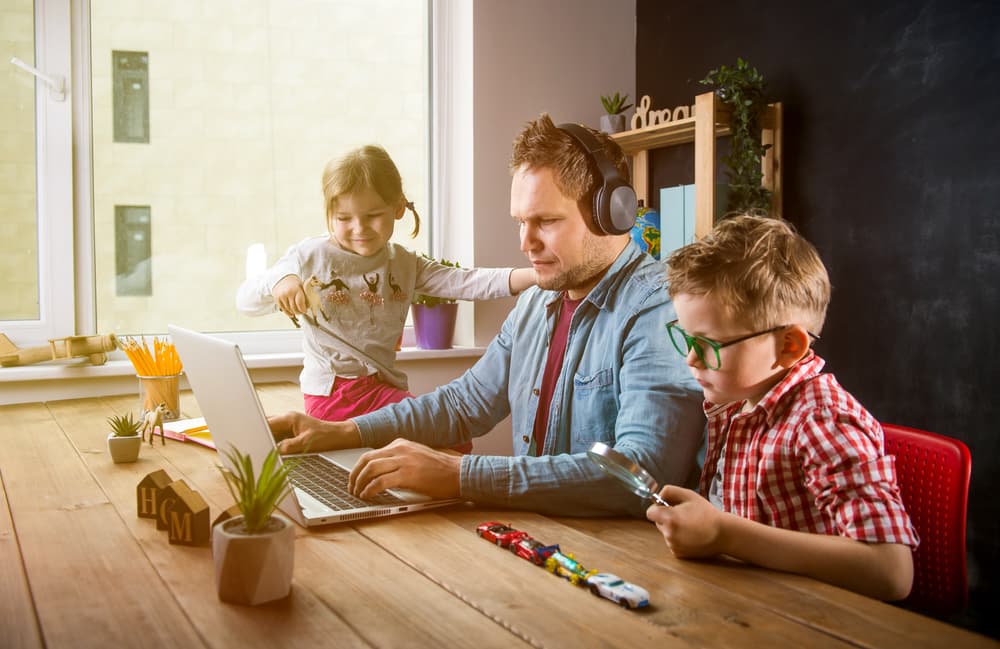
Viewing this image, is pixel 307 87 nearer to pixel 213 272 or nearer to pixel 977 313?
pixel 213 272

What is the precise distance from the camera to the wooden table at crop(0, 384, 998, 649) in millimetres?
808

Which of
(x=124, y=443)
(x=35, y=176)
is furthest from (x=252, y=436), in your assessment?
(x=35, y=176)

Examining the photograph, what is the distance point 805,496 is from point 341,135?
2.47 meters

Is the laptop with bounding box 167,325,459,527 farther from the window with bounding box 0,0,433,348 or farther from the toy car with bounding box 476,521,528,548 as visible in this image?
the window with bounding box 0,0,433,348

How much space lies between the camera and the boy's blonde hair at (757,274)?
1175mm

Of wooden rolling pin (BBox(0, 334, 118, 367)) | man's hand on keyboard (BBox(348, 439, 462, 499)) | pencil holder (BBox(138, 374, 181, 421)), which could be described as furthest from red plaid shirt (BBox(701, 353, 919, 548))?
wooden rolling pin (BBox(0, 334, 118, 367))

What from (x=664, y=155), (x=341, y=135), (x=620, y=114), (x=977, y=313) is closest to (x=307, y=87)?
(x=341, y=135)

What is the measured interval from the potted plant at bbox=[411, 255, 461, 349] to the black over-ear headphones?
4.83ft

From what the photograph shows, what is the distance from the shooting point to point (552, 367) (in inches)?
65.0

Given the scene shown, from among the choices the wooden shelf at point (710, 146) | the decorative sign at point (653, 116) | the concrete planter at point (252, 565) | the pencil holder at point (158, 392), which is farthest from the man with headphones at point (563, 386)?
the decorative sign at point (653, 116)

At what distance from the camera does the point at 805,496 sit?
1.14 m

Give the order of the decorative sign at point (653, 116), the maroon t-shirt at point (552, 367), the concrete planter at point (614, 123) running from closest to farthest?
the maroon t-shirt at point (552, 367) < the decorative sign at point (653, 116) < the concrete planter at point (614, 123)

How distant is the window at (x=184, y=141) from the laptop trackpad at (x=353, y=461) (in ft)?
5.42

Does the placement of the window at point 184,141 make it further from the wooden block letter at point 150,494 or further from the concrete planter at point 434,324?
the wooden block letter at point 150,494
